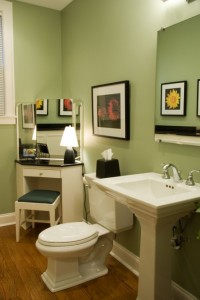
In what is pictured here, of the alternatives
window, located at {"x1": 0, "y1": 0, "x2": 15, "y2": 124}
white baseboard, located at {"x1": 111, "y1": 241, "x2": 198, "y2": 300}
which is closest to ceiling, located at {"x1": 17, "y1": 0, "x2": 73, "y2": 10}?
window, located at {"x1": 0, "y1": 0, "x2": 15, "y2": 124}

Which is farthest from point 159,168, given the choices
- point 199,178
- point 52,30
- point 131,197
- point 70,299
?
point 52,30

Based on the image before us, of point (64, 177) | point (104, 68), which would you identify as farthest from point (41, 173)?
point (104, 68)

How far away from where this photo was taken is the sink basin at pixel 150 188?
154cm

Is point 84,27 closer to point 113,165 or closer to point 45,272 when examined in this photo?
point 113,165

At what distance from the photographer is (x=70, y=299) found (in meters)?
2.01

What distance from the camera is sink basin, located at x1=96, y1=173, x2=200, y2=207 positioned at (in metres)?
1.54

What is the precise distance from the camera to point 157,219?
1456mm

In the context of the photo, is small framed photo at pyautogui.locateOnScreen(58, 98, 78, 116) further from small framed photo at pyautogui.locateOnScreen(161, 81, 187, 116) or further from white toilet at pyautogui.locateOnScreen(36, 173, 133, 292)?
small framed photo at pyautogui.locateOnScreen(161, 81, 187, 116)

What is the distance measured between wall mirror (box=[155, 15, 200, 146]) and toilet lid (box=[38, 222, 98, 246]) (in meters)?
0.90

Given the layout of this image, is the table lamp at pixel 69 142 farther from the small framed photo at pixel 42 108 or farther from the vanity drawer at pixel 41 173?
the small framed photo at pixel 42 108

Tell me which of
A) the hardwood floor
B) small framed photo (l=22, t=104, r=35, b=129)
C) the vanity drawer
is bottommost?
the hardwood floor

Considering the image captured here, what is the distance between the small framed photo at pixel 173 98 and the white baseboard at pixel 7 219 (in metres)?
2.34

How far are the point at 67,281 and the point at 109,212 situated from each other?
0.63 meters

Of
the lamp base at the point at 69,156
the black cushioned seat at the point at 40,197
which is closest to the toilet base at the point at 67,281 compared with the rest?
the black cushioned seat at the point at 40,197
